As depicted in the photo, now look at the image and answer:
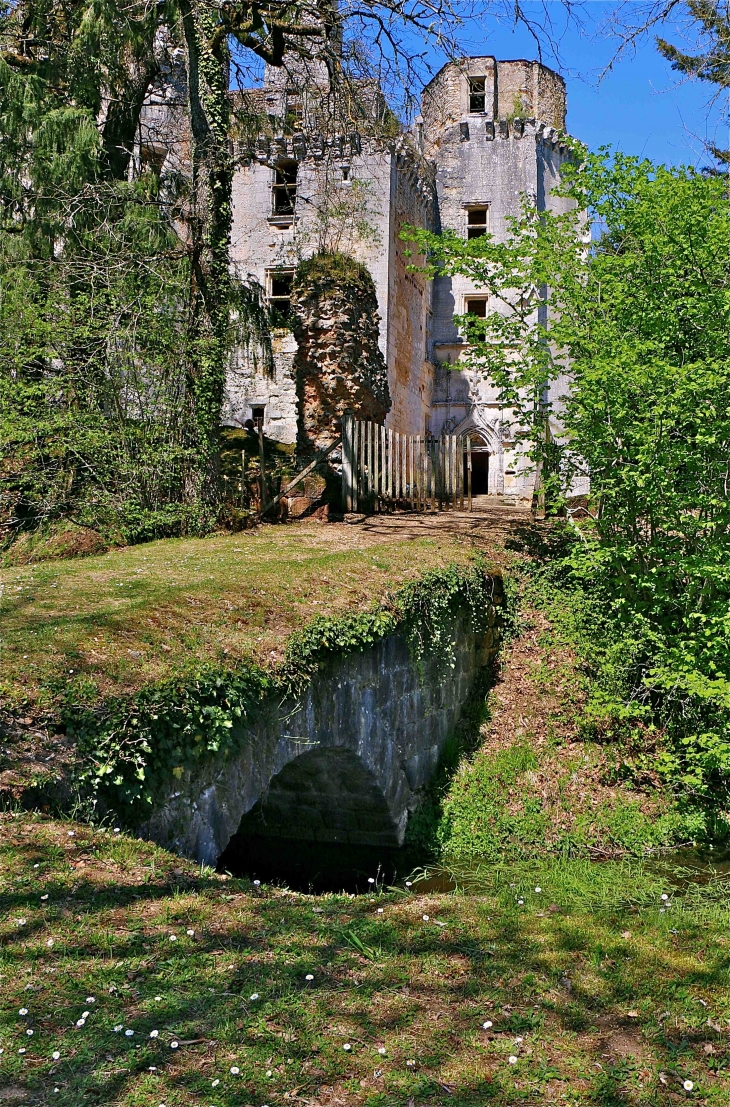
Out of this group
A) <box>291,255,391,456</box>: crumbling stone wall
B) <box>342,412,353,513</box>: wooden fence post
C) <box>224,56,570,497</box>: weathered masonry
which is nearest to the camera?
<box>342,412,353,513</box>: wooden fence post

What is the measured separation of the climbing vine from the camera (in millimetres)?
4680

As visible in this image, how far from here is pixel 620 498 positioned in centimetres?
1032

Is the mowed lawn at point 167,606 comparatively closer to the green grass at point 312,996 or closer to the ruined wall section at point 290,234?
the green grass at point 312,996

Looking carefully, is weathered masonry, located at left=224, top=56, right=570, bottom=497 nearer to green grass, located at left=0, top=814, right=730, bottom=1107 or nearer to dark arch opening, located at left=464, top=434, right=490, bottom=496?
dark arch opening, located at left=464, top=434, right=490, bottom=496

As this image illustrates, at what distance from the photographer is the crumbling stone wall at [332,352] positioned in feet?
47.3

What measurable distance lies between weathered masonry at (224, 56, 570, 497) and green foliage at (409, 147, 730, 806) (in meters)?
5.47

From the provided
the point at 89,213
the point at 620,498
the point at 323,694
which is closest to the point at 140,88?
the point at 89,213

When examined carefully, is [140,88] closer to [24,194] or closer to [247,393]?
[24,194]

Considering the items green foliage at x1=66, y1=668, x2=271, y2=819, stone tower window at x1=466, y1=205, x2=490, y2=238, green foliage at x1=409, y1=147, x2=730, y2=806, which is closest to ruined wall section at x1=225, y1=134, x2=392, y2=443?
stone tower window at x1=466, y1=205, x2=490, y2=238

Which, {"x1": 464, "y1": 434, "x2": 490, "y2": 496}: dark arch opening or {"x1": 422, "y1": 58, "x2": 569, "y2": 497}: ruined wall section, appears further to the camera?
{"x1": 464, "y1": 434, "x2": 490, "y2": 496}: dark arch opening

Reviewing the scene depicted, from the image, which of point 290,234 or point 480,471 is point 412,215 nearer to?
point 290,234

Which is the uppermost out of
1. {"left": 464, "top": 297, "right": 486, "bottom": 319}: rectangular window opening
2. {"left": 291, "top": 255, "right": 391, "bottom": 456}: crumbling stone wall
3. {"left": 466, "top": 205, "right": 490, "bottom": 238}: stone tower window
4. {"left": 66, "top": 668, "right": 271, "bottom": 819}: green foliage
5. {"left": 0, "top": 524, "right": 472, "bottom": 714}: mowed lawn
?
{"left": 466, "top": 205, "right": 490, "bottom": 238}: stone tower window

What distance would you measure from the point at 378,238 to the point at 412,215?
297cm

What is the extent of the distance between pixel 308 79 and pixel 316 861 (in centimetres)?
975
